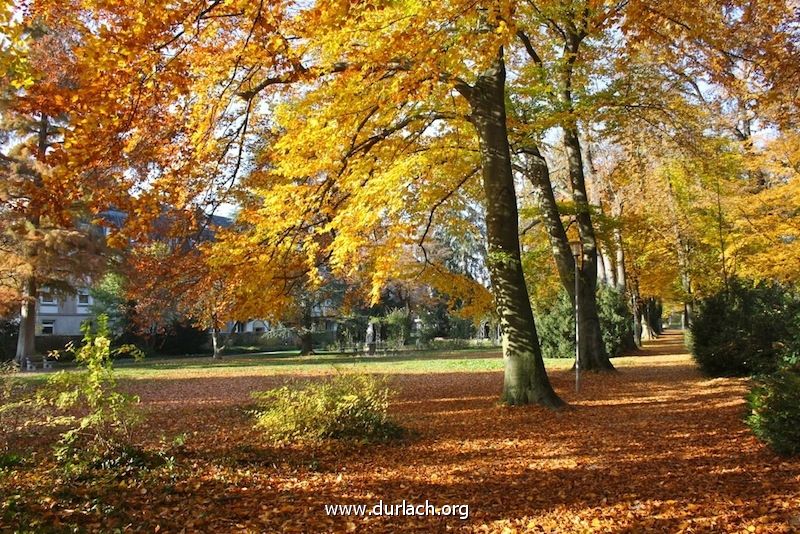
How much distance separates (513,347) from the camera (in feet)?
30.4

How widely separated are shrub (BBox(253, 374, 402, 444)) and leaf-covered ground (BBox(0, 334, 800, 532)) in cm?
26

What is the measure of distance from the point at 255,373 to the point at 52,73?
1068 cm

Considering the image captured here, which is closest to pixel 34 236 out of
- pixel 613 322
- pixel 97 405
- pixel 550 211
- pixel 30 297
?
pixel 30 297

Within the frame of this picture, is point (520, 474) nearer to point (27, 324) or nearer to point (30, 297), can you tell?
point (30, 297)

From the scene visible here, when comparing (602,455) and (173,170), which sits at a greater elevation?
(173,170)

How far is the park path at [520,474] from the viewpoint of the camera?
432cm

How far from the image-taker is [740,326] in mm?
13164

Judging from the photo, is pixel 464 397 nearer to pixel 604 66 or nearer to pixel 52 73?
pixel 604 66

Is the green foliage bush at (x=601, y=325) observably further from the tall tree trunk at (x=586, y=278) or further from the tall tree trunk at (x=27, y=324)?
the tall tree trunk at (x=27, y=324)

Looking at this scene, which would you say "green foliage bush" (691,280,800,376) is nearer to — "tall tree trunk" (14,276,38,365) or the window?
"tall tree trunk" (14,276,38,365)

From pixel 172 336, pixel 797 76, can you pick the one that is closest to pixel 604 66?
pixel 797 76

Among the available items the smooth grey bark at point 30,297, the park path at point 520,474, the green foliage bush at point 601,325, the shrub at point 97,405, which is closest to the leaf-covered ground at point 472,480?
the park path at point 520,474

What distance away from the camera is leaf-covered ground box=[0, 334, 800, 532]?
4.25 meters

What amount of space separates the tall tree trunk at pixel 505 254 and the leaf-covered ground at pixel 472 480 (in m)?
0.50
